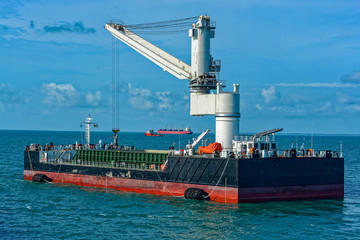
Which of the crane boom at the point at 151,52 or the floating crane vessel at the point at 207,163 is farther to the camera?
the crane boom at the point at 151,52

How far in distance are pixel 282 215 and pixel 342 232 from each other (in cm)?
621

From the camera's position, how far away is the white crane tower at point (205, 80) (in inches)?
2217

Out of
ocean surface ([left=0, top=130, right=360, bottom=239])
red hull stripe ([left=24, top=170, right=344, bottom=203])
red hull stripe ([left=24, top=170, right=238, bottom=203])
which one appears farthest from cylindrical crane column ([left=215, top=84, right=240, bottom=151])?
ocean surface ([left=0, top=130, right=360, bottom=239])

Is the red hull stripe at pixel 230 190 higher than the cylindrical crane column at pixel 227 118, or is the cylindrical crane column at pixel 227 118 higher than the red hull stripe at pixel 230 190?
the cylindrical crane column at pixel 227 118

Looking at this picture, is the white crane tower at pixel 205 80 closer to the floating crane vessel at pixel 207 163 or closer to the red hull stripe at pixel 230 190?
the floating crane vessel at pixel 207 163

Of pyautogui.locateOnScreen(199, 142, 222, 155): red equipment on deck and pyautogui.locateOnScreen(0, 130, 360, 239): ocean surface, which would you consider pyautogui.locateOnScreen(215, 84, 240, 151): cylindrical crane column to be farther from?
pyautogui.locateOnScreen(0, 130, 360, 239): ocean surface

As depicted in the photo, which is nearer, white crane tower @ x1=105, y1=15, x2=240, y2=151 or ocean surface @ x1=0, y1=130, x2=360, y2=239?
ocean surface @ x1=0, y1=130, x2=360, y2=239

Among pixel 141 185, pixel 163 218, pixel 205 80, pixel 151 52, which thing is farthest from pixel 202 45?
pixel 163 218

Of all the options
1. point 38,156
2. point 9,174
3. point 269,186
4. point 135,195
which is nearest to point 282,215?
point 269,186

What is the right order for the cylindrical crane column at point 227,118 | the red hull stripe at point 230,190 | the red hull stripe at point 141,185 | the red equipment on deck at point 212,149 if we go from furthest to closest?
the cylindrical crane column at point 227,118, the red equipment on deck at point 212,149, the red hull stripe at point 141,185, the red hull stripe at point 230,190

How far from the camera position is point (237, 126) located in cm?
5641

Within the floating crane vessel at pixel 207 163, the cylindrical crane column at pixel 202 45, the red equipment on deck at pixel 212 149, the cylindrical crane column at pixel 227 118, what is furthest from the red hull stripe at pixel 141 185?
the cylindrical crane column at pixel 202 45

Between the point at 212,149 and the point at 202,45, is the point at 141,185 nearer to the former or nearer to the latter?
the point at 212,149

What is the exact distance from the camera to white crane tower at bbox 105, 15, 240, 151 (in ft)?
185
